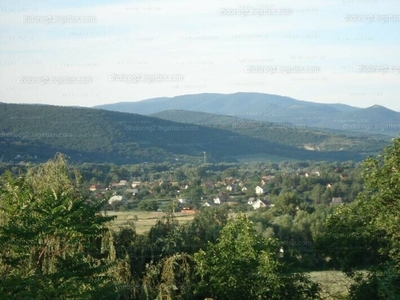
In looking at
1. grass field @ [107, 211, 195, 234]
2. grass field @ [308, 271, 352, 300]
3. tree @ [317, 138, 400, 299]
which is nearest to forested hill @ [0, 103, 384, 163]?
grass field @ [107, 211, 195, 234]

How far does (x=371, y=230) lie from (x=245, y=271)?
3.25 m

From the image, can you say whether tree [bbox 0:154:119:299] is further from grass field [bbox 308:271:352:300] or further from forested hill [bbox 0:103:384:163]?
forested hill [bbox 0:103:384:163]

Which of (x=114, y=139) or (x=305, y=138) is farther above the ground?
(x=114, y=139)

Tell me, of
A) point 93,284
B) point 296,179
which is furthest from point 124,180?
point 93,284

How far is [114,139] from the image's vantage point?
7812cm

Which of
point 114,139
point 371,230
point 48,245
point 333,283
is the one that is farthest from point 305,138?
point 48,245

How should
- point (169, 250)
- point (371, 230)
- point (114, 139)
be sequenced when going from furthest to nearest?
point (114, 139), point (371, 230), point (169, 250)

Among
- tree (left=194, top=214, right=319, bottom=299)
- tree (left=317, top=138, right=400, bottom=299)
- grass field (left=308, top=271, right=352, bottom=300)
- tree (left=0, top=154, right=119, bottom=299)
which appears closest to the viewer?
tree (left=0, top=154, right=119, bottom=299)

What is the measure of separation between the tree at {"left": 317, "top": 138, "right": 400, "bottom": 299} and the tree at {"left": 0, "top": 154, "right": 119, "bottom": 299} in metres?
5.21

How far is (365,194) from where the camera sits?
14.0 metres

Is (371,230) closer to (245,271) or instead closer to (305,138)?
(245,271)

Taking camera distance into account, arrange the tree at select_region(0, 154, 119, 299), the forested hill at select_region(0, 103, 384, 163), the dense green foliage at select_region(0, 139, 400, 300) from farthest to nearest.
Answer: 1. the forested hill at select_region(0, 103, 384, 163)
2. the dense green foliage at select_region(0, 139, 400, 300)
3. the tree at select_region(0, 154, 119, 299)

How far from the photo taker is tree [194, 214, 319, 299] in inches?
439

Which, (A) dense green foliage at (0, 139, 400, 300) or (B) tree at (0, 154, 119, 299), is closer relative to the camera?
(B) tree at (0, 154, 119, 299)
